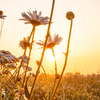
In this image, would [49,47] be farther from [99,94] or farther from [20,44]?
[99,94]

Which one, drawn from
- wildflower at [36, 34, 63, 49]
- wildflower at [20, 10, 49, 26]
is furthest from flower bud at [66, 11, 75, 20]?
wildflower at [36, 34, 63, 49]

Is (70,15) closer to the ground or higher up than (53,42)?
higher up

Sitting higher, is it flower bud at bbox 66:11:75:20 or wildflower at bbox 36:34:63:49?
flower bud at bbox 66:11:75:20

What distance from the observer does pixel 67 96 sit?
390cm

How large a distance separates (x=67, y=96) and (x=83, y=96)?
1.31 ft

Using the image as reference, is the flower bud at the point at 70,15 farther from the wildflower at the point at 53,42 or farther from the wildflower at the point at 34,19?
the wildflower at the point at 53,42

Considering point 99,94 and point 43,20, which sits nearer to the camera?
point 43,20

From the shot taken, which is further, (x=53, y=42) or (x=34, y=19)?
(x=53, y=42)

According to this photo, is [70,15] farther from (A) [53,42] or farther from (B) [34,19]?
(A) [53,42]

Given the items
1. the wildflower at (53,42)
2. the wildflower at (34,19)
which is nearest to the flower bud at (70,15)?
the wildflower at (34,19)

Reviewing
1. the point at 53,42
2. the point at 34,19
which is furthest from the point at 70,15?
the point at 53,42

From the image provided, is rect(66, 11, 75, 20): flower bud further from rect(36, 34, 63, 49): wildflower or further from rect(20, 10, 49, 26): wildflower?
rect(36, 34, 63, 49): wildflower

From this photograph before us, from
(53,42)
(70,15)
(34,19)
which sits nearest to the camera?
(70,15)

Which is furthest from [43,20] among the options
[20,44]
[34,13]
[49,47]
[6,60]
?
[20,44]
